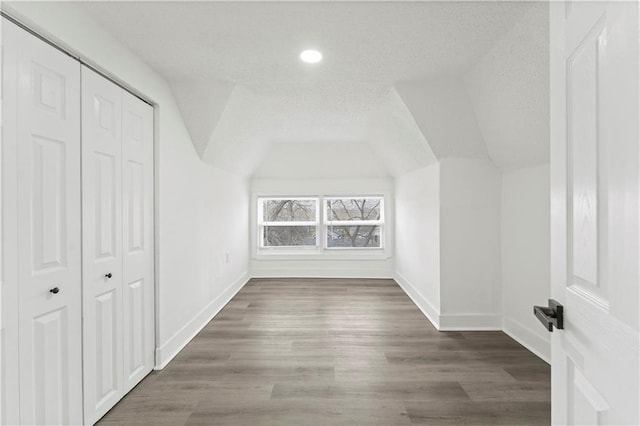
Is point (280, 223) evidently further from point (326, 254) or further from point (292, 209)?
point (326, 254)

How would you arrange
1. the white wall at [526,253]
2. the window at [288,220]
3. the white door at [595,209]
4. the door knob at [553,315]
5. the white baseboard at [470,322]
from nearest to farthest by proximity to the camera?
the white door at [595,209] < the door knob at [553,315] < the white wall at [526,253] < the white baseboard at [470,322] < the window at [288,220]

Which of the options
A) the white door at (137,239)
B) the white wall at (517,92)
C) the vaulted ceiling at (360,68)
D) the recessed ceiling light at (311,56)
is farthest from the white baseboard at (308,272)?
the recessed ceiling light at (311,56)

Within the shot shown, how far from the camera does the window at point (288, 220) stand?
6.18 metres

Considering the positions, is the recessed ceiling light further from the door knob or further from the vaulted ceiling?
the door knob

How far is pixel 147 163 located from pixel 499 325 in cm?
363

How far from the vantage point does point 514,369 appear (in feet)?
8.41

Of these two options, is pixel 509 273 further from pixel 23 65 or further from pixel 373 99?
pixel 23 65

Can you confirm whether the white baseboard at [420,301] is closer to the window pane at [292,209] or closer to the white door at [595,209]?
the window pane at [292,209]

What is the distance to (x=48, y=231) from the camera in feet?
5.18

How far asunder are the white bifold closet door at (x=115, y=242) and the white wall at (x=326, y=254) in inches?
136

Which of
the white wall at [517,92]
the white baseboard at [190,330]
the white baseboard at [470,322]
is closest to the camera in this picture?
the white wall at [517,92]

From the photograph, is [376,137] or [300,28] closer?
[300,28]

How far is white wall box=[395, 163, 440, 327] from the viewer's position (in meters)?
3.62

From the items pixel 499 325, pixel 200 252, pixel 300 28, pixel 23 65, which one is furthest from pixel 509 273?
pixel 23 65
